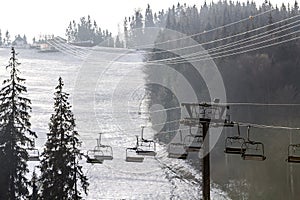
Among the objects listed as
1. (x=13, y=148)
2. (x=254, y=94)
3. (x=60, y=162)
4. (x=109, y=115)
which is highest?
(x=254, y=94)

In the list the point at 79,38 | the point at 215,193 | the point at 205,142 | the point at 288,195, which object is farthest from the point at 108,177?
the point at 79,38

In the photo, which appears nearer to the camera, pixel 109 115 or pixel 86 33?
pixel 109 115

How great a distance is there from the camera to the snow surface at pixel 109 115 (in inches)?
1407

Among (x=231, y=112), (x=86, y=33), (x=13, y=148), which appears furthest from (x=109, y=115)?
(x=86, y=33)

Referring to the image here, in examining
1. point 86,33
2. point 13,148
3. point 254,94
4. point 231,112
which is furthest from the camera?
point 86,33

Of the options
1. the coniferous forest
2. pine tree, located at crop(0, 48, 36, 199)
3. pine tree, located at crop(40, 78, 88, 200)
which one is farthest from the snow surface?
pine tree, located at crop(40, 78, 88, 200)

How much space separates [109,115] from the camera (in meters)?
61.7

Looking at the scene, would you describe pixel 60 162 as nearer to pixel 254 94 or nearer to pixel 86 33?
pixel 254 94

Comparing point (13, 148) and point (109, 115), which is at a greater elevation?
point (109, 115)

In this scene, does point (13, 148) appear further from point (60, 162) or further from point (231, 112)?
point (231, 112)

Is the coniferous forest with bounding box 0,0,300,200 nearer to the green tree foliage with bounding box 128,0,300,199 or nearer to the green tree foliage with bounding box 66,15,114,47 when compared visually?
the green tree foliage with bounding box 128,0,300,199

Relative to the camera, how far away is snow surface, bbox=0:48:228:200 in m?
35.8

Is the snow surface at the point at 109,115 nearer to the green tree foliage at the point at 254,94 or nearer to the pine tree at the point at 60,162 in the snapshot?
the green tree foliage at the point at 254,94

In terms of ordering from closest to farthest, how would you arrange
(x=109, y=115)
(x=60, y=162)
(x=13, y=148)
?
1. (x=60, y=162)
2. (x=13, y=148)
3. (x=109, y=115)
